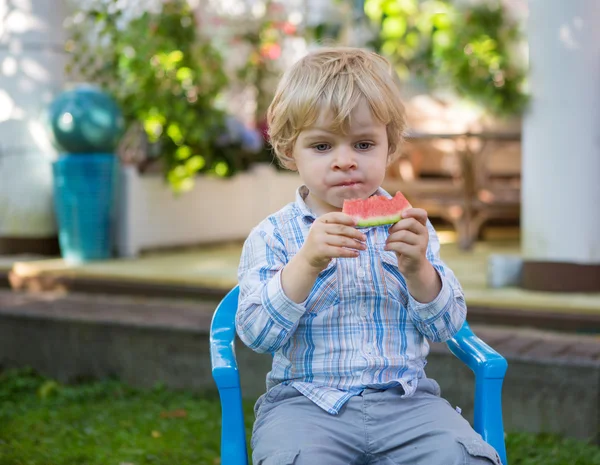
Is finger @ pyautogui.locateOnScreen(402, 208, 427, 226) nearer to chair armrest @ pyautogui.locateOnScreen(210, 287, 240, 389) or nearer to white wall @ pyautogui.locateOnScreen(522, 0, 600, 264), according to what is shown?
chair armrest @ pyautogui.locateOnScreen(210, 287, 240, 389)

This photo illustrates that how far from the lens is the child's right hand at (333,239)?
198cm

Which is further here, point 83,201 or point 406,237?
point 83,201

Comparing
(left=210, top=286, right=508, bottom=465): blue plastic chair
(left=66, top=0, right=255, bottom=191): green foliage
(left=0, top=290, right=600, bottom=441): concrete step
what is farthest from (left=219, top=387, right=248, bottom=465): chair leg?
(left=66, top=0, right=255, bottom=191): green foliage

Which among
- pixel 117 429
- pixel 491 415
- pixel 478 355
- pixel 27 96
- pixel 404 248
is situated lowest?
pixel 117 429

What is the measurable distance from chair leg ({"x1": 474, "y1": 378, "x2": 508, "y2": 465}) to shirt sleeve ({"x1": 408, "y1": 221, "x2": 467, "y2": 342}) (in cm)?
16

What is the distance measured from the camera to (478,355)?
2295mm

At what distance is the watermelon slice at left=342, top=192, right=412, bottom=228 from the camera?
2021mm

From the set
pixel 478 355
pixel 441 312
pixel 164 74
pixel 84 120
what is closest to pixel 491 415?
pixel 478 355

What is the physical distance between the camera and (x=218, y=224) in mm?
7441

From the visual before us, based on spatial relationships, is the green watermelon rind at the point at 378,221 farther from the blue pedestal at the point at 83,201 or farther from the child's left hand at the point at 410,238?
the blue pedestal at the point at 83,201

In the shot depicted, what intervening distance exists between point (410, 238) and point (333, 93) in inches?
15.7

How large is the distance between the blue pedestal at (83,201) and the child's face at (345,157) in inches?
156

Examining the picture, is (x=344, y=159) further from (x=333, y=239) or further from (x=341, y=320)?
(x=341, y=320)

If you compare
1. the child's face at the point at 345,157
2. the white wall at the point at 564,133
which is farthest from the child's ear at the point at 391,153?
the white wall at the point at 564,133
